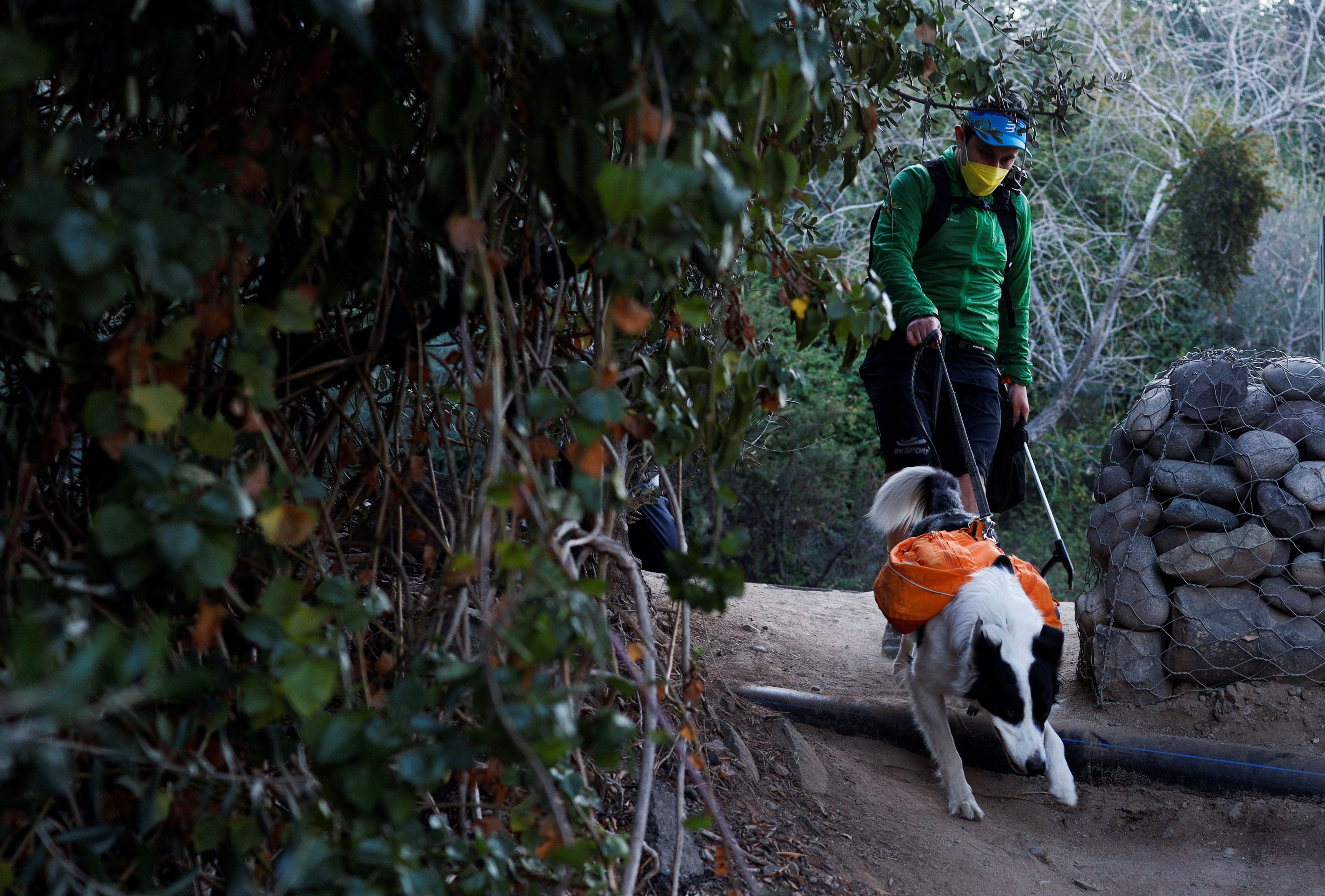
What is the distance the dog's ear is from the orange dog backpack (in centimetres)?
8

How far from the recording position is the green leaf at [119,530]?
109 cm

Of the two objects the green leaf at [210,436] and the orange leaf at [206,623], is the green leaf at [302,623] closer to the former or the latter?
the orange leaf at [206,623]

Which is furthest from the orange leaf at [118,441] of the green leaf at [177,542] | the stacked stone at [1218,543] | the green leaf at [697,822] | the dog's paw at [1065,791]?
the stacked stone at [1218,543]

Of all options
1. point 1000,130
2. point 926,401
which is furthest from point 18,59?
point 926,401

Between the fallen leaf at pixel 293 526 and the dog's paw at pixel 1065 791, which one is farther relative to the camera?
the dog's paw at pixel 1065 791

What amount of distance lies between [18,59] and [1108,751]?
13.4 ft

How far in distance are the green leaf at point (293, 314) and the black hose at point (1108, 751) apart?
3.04 metres

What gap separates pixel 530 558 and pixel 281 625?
0.34m

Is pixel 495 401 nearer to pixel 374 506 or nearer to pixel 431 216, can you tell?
pixel 431 216

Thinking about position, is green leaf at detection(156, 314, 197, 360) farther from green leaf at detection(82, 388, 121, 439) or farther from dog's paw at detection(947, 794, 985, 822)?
dog's paw at detection(947, 794, 985, 822)

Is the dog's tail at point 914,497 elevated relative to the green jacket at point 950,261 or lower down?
lower down

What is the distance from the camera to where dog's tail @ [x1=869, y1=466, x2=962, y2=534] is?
423cm

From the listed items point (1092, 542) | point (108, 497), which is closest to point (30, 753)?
point (108, 497)

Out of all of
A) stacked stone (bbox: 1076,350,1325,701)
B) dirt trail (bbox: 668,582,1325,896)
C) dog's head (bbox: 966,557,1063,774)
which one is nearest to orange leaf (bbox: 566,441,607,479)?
dirt trail (bbox: 668,582,1325,896)
